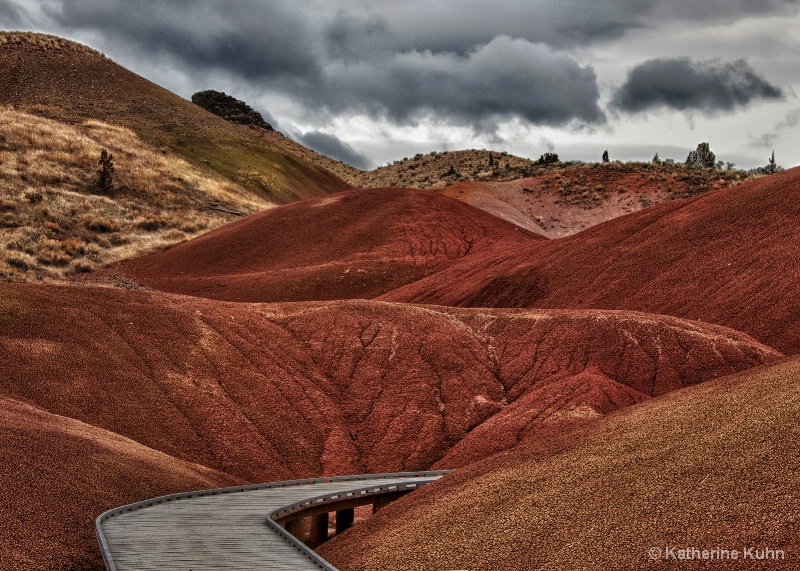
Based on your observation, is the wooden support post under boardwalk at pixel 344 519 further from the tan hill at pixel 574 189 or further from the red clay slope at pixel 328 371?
the tan hill at pixel 574 189

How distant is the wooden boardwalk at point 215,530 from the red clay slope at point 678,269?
61.9 ft

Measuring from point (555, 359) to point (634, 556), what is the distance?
1695 centimetres

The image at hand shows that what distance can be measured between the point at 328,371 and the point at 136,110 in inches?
2996

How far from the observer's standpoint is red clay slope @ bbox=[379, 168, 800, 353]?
32.2 m

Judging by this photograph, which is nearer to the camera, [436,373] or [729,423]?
[729,423]

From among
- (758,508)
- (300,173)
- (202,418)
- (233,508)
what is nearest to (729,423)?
(758,508)

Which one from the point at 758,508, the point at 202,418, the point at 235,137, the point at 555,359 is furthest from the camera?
the point at 235,137

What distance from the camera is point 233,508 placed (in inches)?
667

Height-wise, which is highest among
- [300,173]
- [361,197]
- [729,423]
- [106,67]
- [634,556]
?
[106,67]

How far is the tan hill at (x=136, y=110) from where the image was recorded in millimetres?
89125

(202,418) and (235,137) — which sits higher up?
(235,137)

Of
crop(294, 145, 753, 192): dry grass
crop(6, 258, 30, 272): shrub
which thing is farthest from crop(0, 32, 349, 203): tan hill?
crop(6, 258, 30, 272): shrub

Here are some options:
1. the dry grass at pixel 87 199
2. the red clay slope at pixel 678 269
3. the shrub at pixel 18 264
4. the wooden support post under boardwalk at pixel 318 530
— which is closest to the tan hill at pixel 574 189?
the dry grass at pixel 87 199

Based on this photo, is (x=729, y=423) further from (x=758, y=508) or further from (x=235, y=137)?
(x=235, y=137)
